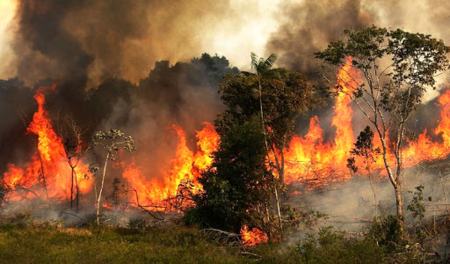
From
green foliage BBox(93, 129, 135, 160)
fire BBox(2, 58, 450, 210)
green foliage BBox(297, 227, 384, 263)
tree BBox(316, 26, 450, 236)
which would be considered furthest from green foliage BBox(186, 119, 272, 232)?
fire BBox(2, 58, 450, 210)

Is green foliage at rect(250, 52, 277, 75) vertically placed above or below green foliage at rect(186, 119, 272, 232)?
above

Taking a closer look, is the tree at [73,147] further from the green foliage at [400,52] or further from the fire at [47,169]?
the green foliage at [400,52]

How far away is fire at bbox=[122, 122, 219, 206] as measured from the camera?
225 feet

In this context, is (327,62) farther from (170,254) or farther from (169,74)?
(169,74)

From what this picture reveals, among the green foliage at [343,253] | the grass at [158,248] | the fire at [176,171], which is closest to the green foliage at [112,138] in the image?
the grass at [158,248]

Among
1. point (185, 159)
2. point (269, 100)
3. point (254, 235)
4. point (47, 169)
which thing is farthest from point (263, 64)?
point (47, 169)

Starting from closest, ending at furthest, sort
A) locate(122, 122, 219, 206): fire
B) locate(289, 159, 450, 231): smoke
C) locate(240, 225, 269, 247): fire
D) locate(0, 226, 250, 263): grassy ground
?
1. locate(0, 226, 250, 263): grassy ground
2. locate(240, 225, 269, 247): fire
3. locate(289, 159, 450, 231): smoke
4. locate(122, 122, 219, 206): fire

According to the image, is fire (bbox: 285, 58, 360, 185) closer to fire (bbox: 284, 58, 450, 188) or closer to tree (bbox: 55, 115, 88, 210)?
fire (bbox: 284, 58, 450, 188)

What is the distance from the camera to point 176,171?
70.2 m

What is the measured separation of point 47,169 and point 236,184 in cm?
4728

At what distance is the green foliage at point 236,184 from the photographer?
109 ft

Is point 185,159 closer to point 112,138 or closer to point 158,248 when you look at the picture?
point 112,138

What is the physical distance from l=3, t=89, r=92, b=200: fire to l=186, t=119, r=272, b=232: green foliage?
39.3m

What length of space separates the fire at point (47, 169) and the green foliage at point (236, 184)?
3930 cm
